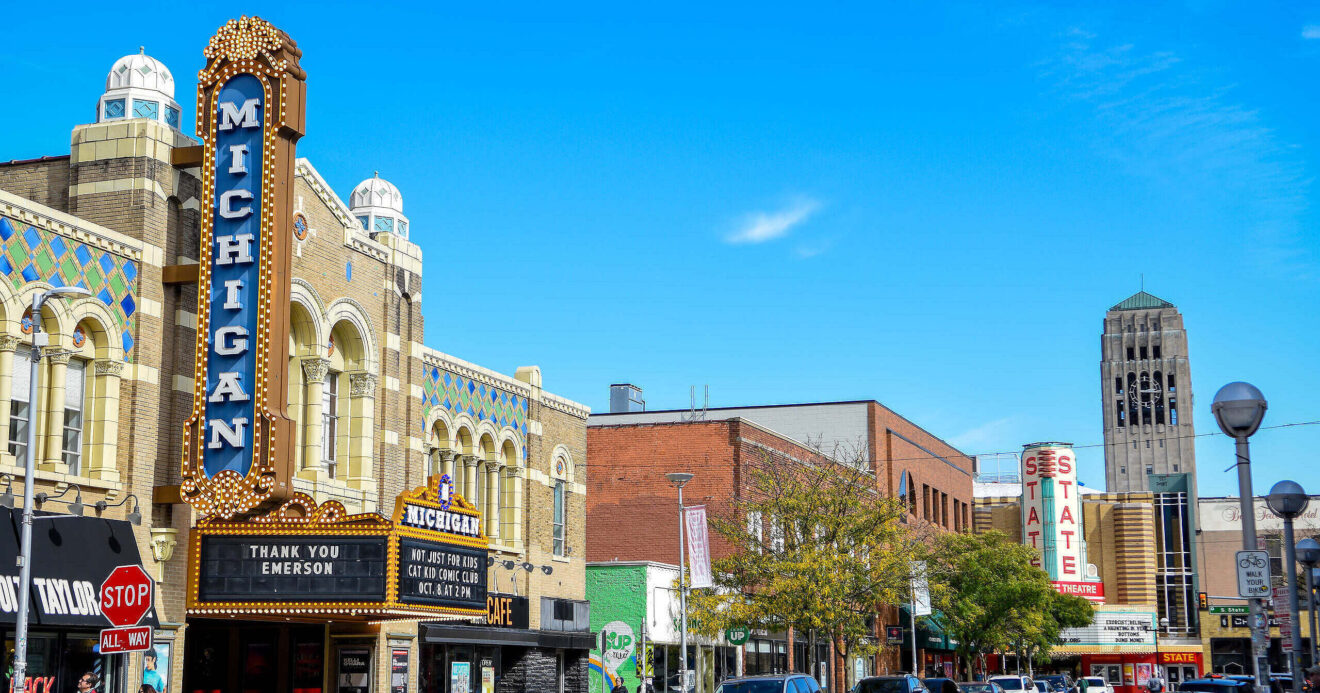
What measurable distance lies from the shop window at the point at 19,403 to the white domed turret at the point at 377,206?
1119cm

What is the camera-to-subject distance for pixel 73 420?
941 inches

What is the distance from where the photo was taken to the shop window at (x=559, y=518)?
40344mm

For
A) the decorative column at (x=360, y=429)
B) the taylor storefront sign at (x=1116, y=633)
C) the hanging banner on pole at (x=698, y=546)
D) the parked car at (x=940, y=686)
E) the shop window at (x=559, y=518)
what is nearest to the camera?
the decorative column at (x=360, y=429)

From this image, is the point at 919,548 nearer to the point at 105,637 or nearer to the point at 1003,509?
the point at 105,637

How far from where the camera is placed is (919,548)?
51.0m

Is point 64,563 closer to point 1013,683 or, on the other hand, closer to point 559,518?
point 559,518

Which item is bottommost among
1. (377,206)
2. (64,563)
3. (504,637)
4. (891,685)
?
(891,685)

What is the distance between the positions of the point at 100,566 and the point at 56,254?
5.11 metres

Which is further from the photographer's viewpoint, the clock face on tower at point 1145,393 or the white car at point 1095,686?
the clock face on tower at point 1145,393

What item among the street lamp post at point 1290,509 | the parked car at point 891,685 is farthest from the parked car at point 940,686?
the street lamp post at point 1290,509

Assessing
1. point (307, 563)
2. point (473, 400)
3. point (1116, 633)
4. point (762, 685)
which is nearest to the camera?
point (307, 563)

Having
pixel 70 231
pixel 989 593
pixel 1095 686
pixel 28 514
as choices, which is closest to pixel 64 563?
pixel 28 514

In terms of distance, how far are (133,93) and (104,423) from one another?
20.6 feet

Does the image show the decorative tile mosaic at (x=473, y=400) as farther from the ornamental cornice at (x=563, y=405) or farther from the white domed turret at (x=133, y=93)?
the white domed turret at (x=133, y=93)
